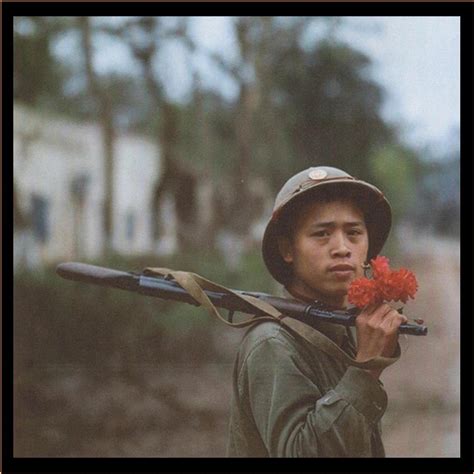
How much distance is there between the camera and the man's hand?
3127 mm

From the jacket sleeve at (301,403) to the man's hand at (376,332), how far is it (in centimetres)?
10

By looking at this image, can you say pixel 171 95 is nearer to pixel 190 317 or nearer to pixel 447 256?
pixel 190 317

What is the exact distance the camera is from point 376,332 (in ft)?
10.3

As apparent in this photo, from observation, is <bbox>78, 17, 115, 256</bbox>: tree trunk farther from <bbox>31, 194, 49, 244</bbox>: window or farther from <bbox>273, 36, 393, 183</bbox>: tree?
<bbox>273, 36, 393, 183</bbox>: tree

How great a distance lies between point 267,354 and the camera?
3.13m

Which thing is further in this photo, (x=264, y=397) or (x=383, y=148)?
(x=383, y=148)

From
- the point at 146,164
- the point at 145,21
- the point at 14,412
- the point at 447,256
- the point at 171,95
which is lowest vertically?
the point at 14,412

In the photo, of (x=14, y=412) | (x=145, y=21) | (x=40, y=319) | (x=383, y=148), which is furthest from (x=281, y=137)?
(x=14, y=412)

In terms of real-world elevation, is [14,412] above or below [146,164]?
below

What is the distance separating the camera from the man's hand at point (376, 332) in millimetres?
3127

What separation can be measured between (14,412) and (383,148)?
2520 millimetres

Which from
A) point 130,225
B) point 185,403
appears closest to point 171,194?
point 130,225

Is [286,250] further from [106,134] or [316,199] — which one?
[106,134]
